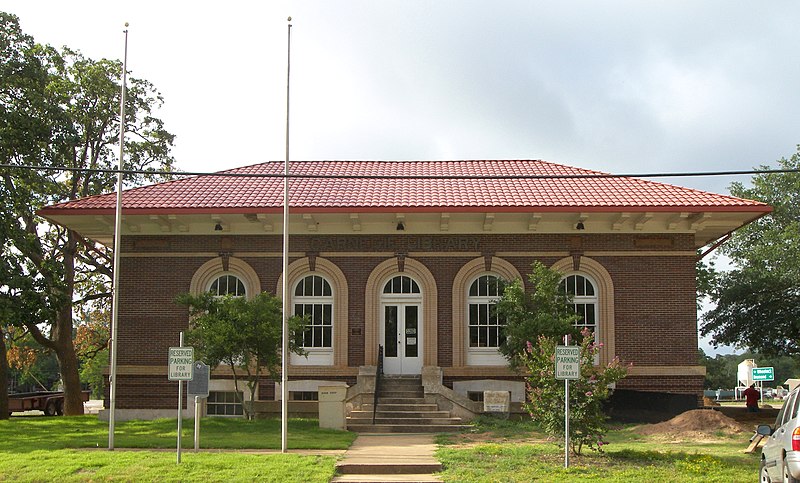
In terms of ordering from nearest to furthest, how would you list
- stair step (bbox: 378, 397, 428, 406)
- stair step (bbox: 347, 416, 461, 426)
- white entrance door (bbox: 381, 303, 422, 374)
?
stair step (bbox: 347, 416, 461, 426)
stair step (bbox: 378, 397, 428, 406)
white entrance door (bbox: 381, 303, 422, 374)

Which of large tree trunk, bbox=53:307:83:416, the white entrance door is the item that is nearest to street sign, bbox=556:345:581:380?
the white entrance door

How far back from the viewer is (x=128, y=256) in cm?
2484

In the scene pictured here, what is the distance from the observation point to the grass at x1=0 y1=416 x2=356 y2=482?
45.2ft

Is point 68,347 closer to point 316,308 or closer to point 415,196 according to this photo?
point 316,308

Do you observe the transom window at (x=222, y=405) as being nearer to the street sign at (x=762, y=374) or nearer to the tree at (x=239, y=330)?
the tree at (x=239, y=330)

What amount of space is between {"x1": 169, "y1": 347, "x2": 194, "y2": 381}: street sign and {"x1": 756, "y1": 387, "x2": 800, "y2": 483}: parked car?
9207 millimetres

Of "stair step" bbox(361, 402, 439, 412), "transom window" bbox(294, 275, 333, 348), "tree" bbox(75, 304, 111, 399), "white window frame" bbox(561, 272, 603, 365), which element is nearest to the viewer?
"stair step" bbox(361, 402, 439, 412)

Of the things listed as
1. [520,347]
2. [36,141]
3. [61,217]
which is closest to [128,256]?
[61,217]

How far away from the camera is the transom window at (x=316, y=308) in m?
24.7

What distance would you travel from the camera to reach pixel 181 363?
1516cm

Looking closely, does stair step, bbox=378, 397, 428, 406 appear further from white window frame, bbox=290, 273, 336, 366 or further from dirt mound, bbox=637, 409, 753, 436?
dirt mound, bbox=637, 409, 753, 436

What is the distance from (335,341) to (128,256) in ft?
21.1

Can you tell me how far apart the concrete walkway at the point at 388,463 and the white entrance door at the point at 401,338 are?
264 inches

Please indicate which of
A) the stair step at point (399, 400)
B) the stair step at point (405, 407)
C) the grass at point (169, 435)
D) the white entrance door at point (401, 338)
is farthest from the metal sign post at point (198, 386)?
the white entrance door at point (401, 338)
